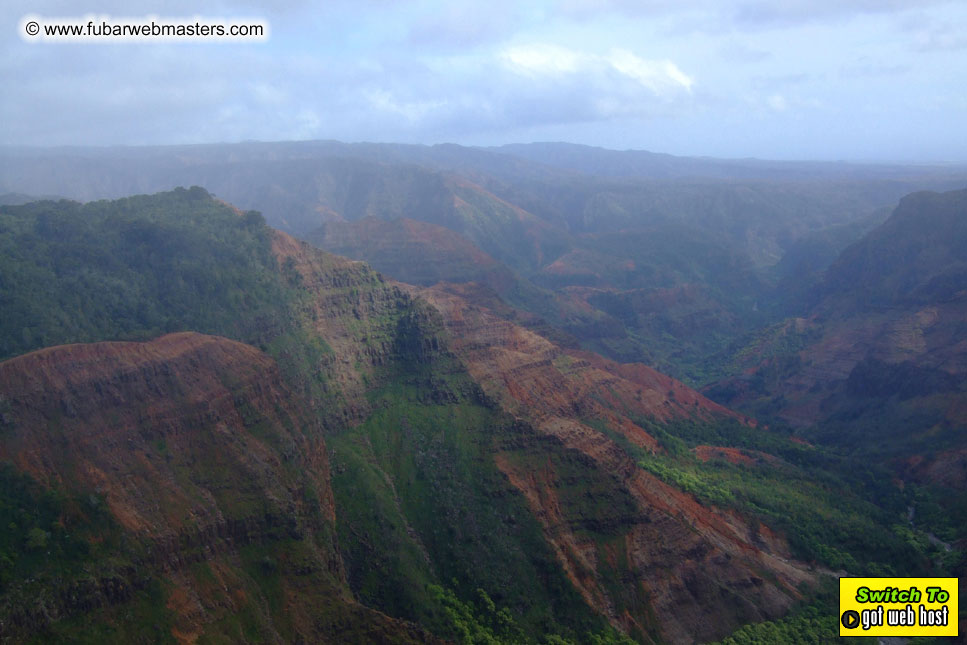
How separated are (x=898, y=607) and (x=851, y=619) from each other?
14.4ft

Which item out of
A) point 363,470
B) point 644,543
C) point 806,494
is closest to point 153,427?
point 363,470

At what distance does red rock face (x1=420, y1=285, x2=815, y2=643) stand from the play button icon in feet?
17.7

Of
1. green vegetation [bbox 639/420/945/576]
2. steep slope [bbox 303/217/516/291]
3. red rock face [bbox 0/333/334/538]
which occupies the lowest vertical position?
green vegetation [bbox 639/420/945/576]

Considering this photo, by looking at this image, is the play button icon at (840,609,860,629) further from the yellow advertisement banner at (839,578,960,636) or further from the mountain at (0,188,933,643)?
the mountain at (0,188,933,643)

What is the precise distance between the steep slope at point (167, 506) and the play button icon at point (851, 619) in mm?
33287

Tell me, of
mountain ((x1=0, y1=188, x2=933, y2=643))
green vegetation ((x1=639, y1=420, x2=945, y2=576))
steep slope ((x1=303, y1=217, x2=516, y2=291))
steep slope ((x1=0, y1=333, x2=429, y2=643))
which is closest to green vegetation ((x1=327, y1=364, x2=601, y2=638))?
mountain ((x1=0, y1=188, x2=933, y2=643))

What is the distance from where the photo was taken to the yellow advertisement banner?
2247 inches

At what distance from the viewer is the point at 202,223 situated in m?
94.1

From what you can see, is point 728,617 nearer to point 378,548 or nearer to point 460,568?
point 460,568

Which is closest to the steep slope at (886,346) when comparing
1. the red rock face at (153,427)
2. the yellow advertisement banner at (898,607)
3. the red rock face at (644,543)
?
the yellow advertisement banner at (898,607)

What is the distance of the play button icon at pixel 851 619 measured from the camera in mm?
59938

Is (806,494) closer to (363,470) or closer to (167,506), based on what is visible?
(363,470)

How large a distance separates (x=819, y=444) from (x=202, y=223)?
9215 cm

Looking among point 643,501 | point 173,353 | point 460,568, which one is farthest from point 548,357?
point 173,353
